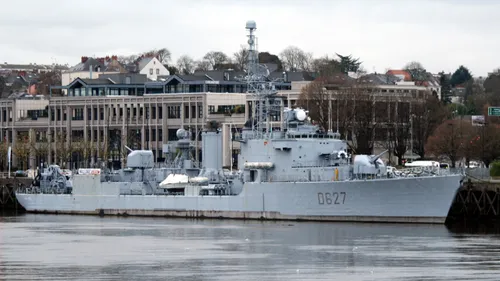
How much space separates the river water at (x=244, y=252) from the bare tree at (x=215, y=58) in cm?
9926

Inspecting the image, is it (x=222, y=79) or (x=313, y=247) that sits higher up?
(x=222, y=79)

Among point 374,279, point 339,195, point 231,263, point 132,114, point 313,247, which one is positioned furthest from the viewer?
→ point 132,114

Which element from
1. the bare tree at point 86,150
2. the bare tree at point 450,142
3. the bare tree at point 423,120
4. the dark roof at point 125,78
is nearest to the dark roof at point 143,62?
the dark roof at point 125,78

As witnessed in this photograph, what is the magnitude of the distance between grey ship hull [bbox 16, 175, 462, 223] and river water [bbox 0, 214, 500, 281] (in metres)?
1.21

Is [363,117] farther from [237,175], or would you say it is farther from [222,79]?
[237,175]

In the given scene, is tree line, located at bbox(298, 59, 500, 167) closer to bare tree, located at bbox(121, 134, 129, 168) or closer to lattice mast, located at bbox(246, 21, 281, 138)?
bare tree, located at bbox(121, 134, 129, 168)

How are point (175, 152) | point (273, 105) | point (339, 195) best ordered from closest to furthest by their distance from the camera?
point (339, 195) → point (273, 105) → point (175, 152)

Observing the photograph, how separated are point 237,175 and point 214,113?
3882 centimetres

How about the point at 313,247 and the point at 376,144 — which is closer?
the point at 313,247

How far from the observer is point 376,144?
378ft

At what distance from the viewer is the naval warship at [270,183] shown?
68.1m

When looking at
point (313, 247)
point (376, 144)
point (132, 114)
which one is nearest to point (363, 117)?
point (376, 144)

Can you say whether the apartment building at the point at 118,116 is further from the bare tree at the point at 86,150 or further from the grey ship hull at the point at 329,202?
the grey ship hull at the point at 329,202

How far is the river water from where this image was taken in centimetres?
4772
